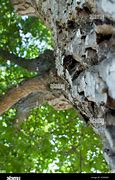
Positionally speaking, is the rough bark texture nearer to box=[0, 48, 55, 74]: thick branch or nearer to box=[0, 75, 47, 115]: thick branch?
box=[0, 75, 47, 115]: thick branch

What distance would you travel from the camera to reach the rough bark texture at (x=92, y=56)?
1.97 meters

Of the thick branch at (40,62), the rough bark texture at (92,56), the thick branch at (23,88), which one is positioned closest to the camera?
the rough bark texture at (92,56)

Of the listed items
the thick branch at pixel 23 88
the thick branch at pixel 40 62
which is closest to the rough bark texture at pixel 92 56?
the thick branch at pixel 23 88

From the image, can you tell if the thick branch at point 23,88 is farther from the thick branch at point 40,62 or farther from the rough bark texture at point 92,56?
the rough bark texture at point 92,56

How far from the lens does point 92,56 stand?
2379mm

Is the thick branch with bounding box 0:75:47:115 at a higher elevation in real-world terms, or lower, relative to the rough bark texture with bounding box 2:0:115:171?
lower

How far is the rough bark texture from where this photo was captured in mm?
1967

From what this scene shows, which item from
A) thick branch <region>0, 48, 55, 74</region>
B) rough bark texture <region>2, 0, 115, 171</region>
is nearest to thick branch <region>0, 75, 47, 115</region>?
thick branch <region>0, 48, 55, 74</region>

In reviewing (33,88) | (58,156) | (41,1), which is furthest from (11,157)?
(41,1)

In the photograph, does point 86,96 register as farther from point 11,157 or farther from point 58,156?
point 58,156

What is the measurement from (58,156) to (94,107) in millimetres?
4640

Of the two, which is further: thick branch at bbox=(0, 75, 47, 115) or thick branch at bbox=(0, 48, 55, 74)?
thick branch at bbox=(0, 48, 55, 74)

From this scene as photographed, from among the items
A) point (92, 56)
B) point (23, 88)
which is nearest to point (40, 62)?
point (23, 88)

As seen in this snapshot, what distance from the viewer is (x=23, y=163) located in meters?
6.31
